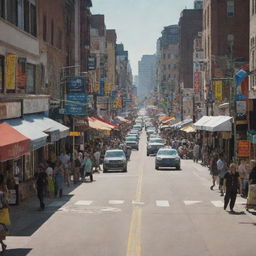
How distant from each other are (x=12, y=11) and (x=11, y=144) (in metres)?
12.7

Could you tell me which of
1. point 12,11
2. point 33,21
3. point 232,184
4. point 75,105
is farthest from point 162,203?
point 75,105

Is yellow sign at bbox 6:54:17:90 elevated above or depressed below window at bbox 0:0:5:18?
below

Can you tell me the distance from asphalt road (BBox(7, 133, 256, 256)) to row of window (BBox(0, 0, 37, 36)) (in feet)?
28.8

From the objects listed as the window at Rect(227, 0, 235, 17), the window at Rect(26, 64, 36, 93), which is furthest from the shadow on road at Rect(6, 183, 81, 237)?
the window at Rect(227, 0, 235, 17)

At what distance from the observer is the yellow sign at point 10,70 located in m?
31.0

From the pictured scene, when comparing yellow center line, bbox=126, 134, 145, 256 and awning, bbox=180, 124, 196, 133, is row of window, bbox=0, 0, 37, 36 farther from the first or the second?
awning, bbox=180, 124, 196, 133

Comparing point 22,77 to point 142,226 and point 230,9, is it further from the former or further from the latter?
point 230,9

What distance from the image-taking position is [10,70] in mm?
31203

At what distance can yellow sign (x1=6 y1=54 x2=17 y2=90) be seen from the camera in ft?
102

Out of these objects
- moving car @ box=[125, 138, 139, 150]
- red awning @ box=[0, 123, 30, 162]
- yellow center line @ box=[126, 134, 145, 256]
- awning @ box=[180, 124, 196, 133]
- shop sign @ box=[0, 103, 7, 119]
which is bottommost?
moving car @ box=[125, 138, 139, 150]

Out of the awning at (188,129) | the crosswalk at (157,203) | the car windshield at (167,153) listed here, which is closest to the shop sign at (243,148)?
the crosswalk at (157,203)

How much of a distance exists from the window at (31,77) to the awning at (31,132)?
6250 millimetres

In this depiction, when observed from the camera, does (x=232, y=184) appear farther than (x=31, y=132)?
No

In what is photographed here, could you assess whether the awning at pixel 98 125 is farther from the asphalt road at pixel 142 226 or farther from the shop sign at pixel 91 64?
the asphalt road at pixel 142 226
